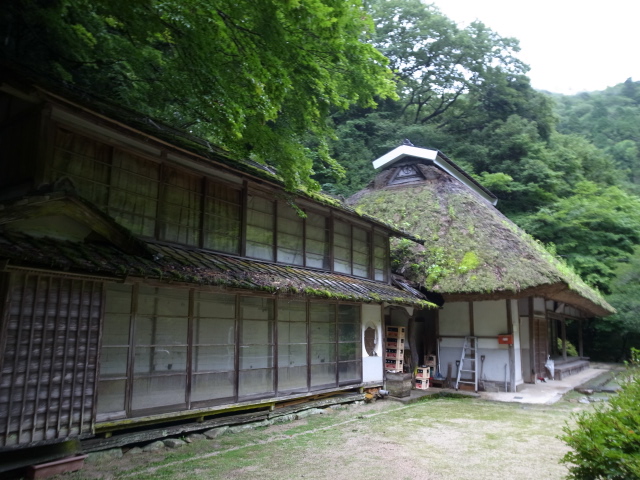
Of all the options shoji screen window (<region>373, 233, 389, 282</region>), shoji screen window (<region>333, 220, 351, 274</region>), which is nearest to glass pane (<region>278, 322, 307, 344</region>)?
shoji screen window (<region>333, 220, 351, 274</region>)

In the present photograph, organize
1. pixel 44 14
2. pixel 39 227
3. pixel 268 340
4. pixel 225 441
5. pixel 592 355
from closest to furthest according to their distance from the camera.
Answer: pixel 39 227 < pixel 225 441 < pixel 44 14 < pixel 268 340 < pixel 592 355

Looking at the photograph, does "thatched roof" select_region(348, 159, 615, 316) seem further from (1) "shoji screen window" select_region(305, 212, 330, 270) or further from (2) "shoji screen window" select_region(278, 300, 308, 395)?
(2) "shoji screen window" select_region(278, 300, 308, 395)

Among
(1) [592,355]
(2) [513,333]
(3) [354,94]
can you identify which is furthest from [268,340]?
(1) [592,355]

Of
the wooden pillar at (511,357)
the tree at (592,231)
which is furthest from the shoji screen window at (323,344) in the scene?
the tree at (592,231)

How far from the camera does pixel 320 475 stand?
5.56m

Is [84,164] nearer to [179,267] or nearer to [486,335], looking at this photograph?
[179,267]

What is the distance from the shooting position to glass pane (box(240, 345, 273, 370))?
816 centimetres

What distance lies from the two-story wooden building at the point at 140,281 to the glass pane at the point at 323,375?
0.04 m

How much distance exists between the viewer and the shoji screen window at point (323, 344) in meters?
9.84

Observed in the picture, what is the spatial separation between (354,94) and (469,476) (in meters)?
5.81

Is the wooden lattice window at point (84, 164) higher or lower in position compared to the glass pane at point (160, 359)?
higher

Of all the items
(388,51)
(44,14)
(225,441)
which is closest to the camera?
(225,441)

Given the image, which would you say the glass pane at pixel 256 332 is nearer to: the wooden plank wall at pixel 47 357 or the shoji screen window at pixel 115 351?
the shoji screen window at pixel 115 351

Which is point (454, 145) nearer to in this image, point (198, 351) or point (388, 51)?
point (388, 51)
